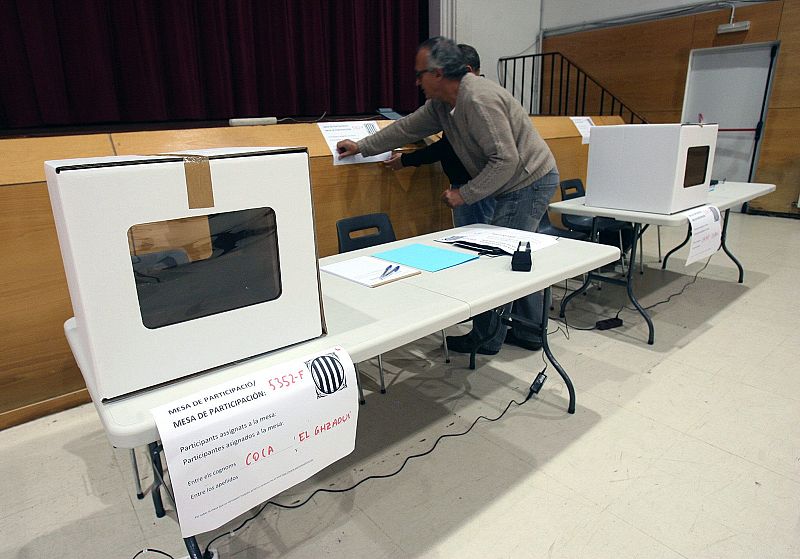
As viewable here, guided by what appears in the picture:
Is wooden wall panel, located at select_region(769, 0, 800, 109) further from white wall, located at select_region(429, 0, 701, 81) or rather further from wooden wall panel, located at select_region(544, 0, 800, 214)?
white wall, located at select_region(429, 0, 701, 81)

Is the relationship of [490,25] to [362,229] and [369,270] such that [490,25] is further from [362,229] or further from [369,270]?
[369,270]

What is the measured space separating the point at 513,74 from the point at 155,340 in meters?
6.69

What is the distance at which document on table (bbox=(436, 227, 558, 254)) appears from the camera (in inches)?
65.2

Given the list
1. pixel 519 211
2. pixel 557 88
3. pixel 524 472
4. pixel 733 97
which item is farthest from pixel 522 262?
pixel 557 88

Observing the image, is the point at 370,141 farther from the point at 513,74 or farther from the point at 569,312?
the point at 513,74

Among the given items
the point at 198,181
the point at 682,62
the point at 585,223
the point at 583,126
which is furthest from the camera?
the point at 682,62

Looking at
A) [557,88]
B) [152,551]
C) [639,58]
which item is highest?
[639,58]

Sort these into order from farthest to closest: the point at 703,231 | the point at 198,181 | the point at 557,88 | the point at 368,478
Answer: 1. the point at 557,88
2. the point at 703,231
3. the point at 368,478
4. the point at 198,181

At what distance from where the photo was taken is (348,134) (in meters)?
2.51

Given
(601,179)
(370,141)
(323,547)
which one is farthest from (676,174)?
(323,547)

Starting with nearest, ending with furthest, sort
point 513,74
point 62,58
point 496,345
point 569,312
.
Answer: point 496,345 → point 569,312 → point 62,58 → point 513,74

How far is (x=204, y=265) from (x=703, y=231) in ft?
7.02

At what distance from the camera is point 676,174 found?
2.13m

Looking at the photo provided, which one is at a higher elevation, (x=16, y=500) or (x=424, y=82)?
(x=424, y=82)
